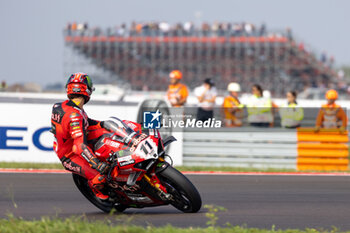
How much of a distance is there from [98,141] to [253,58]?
5137 cm

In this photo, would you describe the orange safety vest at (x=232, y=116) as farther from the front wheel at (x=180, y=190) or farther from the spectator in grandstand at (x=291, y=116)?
the front wheel at (x=180, y=190)

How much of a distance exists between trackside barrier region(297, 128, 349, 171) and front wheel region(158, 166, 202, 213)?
681 centimetres

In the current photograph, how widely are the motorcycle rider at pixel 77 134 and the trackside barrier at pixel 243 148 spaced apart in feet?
21.6

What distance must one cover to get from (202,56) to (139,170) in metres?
52.8

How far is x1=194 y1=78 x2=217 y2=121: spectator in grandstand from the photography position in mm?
14742

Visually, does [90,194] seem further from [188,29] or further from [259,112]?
[188,29]

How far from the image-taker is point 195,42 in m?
57.2

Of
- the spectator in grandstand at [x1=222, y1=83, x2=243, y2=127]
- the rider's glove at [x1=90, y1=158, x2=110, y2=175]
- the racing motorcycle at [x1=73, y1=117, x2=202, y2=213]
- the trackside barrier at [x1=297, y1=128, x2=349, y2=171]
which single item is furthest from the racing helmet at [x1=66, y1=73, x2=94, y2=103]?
the trackside barrier at [x1=297, y1=128, x2=349, y2=171]

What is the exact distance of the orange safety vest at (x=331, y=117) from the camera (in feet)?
46.5

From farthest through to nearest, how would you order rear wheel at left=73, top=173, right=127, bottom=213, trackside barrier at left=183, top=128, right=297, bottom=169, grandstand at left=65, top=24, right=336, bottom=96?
1. grandstand at left=65, top=24, right=336, bottom=96
2. trackside barrier at left=183, top=128, right=297, bottom=169
3. rear wheel at left=73, top=173, right=127, bottom=213

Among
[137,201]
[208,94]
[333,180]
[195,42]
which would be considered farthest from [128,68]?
[137,201]

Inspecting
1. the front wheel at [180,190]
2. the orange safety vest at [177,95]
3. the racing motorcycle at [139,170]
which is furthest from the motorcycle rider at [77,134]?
the orange safety vest at [177,95]

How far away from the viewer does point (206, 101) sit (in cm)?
1509

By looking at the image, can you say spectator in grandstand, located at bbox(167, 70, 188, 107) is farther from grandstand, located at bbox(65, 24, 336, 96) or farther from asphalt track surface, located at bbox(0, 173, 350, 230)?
grandstand, located at bbox(65, 24, 336, 96)
